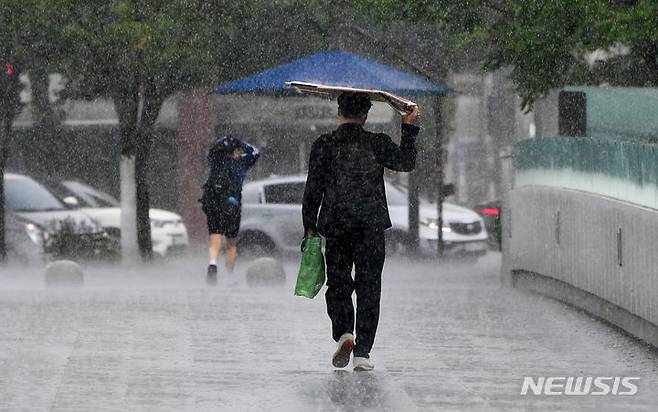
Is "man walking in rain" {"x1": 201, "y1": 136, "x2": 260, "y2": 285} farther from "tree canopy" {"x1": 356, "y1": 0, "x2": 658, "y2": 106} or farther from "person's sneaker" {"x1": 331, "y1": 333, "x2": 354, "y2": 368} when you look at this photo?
"person's sneaker" {"x1": 331, "y1": 333, "x2": 354, "y2": 368}

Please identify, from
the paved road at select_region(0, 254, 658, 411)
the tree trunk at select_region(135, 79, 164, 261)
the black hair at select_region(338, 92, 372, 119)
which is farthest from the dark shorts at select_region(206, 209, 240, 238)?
the black hair at select_region(338, 92, 372, 119)

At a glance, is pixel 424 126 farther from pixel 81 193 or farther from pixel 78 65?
pixel 78 65

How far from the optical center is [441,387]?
1065 centimetres

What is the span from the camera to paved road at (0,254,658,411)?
1008cm

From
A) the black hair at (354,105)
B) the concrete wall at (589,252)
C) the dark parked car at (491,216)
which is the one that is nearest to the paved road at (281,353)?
the concrete wall at (589,252)

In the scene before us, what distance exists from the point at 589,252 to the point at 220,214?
6452 mm

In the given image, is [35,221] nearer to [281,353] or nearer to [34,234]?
[34,234]

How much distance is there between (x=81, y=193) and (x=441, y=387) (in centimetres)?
2011

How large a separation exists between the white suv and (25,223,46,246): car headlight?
179 inches

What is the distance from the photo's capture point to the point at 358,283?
11.4 meters

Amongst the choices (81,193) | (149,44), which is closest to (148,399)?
(149,44)

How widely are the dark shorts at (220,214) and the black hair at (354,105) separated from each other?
993cm

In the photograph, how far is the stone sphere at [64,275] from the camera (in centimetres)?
2109

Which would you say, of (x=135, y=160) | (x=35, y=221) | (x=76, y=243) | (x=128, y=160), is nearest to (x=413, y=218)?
(x=135, y=160)
